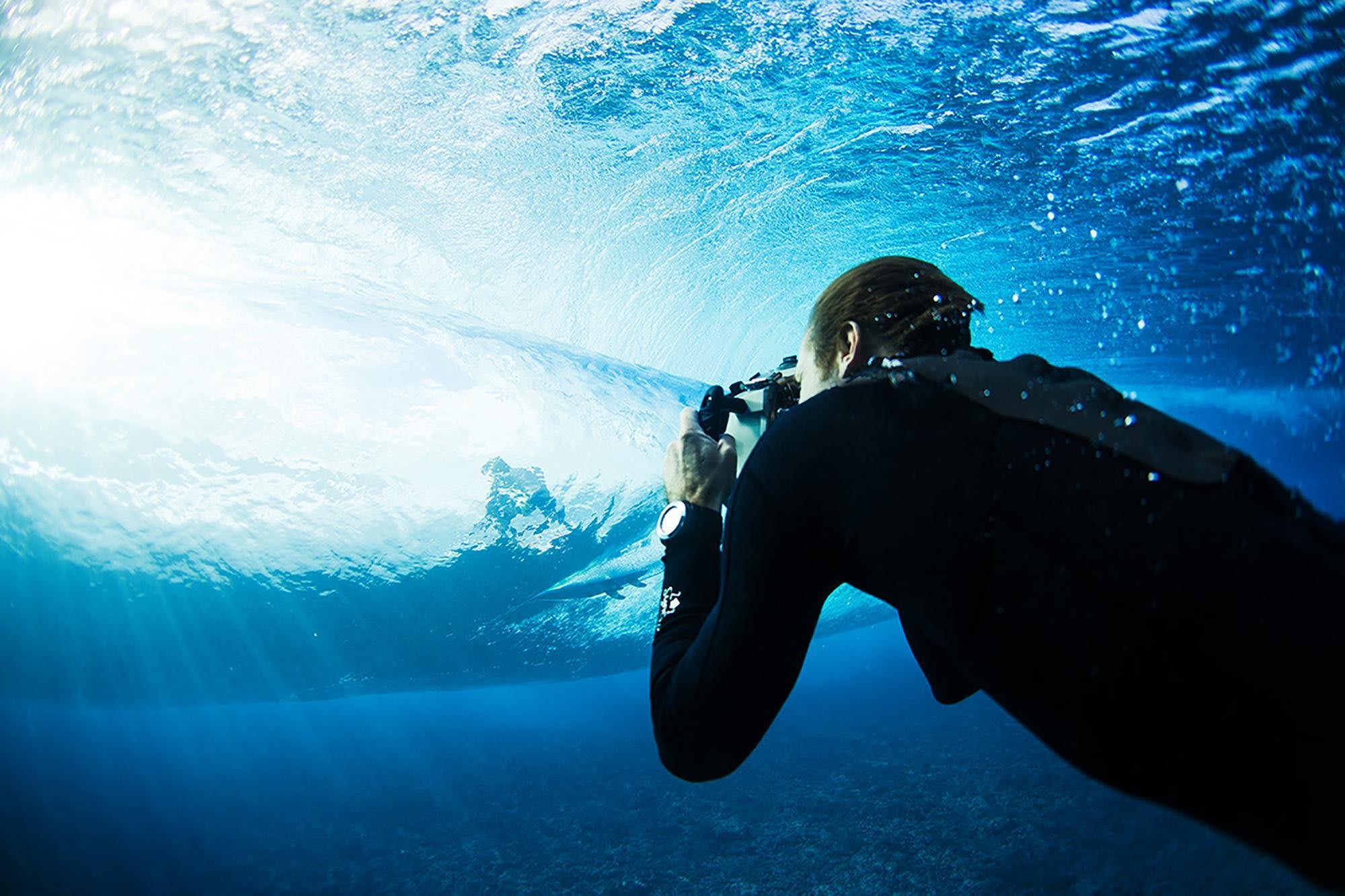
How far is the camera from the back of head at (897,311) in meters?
1.46

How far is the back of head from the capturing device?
1.46m

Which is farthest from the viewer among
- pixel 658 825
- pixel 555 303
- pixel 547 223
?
pixel 658 825

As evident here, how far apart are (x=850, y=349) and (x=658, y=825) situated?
1367 cm

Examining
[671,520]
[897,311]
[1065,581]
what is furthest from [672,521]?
[1065,581]

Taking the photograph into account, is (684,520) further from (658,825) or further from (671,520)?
(658,825)

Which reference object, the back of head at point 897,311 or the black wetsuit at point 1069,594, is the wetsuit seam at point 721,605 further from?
the back of head at point 897,311

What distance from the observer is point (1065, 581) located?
0.92m

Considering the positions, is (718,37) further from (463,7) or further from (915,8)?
(463,7)

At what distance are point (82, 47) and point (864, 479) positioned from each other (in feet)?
18.5

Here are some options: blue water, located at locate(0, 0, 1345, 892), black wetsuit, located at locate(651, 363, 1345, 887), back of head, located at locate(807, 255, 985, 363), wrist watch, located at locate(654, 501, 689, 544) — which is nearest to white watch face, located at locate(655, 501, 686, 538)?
wrist watch, located at locate(654, 501, 689, 544)

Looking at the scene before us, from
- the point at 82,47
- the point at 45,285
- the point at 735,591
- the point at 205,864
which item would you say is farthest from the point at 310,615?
the point at 735,591

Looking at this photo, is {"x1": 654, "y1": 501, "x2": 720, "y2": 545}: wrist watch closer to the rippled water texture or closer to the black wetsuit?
the black wetsuit

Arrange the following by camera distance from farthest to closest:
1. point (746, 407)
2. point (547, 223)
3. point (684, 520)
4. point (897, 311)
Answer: point (547, 223) < point (746, 407) < point (684, 520) < point (897, 311)

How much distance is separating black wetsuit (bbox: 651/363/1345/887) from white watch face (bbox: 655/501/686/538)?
42 centimetres
